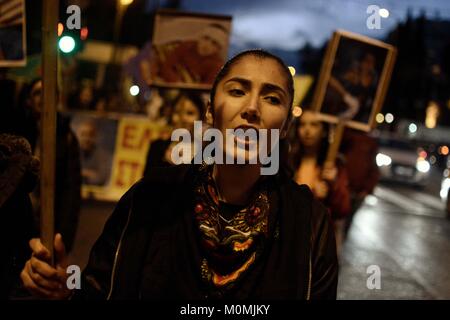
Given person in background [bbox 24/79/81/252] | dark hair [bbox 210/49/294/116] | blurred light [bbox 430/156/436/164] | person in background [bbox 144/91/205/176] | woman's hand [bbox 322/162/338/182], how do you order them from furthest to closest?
1. blurred light [bbox 430/156/436/164]
2. person in background [bbox 144/91/205/176]
3. woman's hand [bbox 322/162/338/182]
4. person in background [bbox 24/79/81/252]
5. dark hair [bbox 210/49/294/116]

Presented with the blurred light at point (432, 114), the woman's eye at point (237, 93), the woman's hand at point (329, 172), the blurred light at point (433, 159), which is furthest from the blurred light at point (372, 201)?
the blurred light at point (432, 114)

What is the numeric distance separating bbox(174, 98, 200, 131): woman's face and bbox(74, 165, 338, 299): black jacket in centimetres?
339

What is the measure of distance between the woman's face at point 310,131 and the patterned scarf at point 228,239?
309 centimetres

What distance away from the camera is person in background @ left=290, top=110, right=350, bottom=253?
4.87m

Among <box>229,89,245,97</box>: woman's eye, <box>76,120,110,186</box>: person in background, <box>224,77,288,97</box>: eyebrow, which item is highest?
<box>224,77,288,97</box>: eyebrow

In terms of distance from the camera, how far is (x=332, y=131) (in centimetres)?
529

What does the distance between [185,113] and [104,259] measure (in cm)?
367

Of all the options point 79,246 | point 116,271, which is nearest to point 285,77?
point 116,271

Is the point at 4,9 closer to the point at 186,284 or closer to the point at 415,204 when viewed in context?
the point at 186,284

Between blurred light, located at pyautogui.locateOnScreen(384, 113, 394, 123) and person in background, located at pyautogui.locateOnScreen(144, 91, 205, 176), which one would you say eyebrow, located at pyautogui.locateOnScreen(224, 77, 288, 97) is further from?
blurred light, located at pyautogui.locateOnScreen(384, 113, 394, 123)

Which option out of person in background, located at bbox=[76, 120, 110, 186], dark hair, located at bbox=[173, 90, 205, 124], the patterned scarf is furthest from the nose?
person in background, located at bbox=[76, 120, 110, 186]

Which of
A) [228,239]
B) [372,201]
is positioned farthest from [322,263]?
[372,201]

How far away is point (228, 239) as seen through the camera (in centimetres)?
200

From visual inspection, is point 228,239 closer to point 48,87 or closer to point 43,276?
point 43,276
